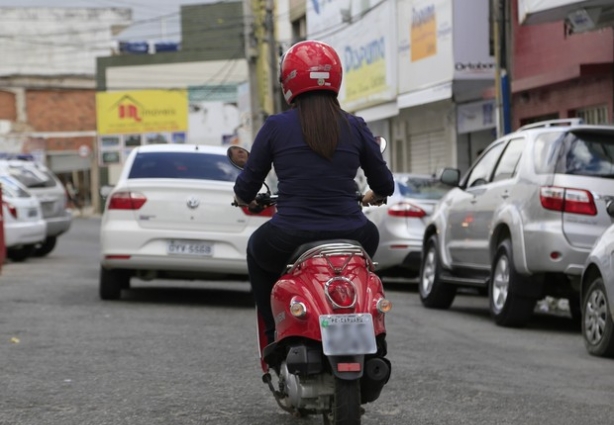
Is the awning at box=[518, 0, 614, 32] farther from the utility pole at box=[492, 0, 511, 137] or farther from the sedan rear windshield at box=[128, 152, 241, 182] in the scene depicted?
the sedan rear windshield at box=[128, 152, 241, 182]

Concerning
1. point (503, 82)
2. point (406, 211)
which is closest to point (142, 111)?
point (503, 82)

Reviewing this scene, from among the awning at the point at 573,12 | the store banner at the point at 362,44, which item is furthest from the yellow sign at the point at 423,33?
the awning at the point at 573,12

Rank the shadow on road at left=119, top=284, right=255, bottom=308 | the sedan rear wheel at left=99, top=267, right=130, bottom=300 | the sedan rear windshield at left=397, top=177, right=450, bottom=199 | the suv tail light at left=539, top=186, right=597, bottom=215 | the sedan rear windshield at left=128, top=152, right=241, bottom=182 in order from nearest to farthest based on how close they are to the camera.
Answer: the suv tail light at left=539, top=186, right=597, bottom=215 → the sedan rear windshield at left=128, top=152, right=241, bottom=182 → the sedan rear wheel at left=99, top=267, right=130, bottom=300 → the shadow on road at left=119, top=284, right=255, bottom=308 → the sedan rear windshield at left=397, top=177, right=450, bottom=199

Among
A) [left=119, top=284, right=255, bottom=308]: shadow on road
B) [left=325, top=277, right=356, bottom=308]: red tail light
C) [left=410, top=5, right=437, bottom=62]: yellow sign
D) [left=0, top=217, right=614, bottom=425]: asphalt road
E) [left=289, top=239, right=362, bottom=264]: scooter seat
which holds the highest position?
[left=410, top=5, right=437, bottom=62]: yellow sign

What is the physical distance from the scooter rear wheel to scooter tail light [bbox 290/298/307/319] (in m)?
0.34

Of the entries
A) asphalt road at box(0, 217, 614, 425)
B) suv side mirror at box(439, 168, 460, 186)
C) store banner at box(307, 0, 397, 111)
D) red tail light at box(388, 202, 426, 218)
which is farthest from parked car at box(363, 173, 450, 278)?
store banner at box(307, 0, 397, 111)

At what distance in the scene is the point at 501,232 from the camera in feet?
41.9

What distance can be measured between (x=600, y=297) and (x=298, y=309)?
16.6 feet

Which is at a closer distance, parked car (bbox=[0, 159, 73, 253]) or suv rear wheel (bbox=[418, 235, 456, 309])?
suv rear wheel (bbox=[418, 235, 456, 309])

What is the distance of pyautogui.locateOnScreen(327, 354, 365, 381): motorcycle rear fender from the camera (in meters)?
5.43

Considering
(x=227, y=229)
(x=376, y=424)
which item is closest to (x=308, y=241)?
(x=376, y=424)

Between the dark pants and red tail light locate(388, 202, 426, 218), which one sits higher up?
the dark pants

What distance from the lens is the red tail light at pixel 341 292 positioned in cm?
553

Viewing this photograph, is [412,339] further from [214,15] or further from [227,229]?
[214,15]
